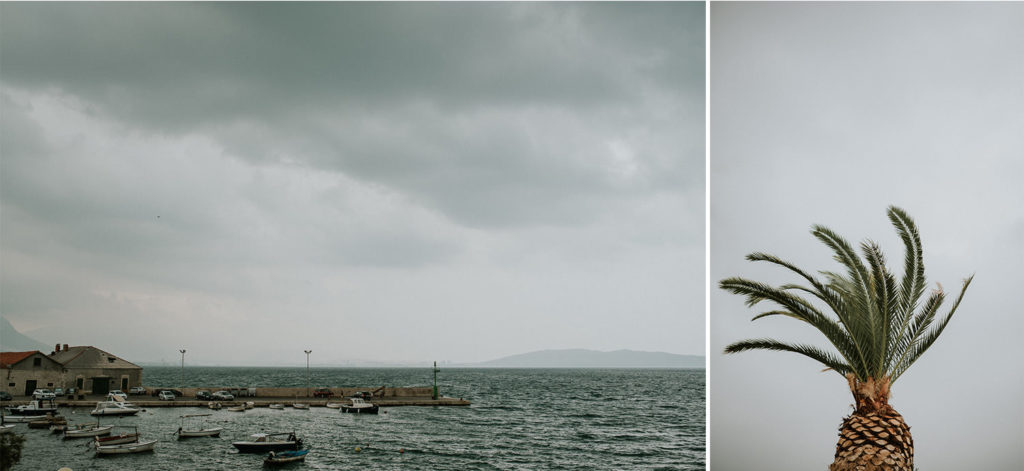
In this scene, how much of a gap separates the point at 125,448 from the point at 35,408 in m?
1.97

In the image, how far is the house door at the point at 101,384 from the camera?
13.8 metres

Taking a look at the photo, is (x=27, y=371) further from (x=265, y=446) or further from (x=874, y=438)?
(x=874, y=438)

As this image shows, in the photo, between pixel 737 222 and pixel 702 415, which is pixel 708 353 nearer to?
pixel 737 222

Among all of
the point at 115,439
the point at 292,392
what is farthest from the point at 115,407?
the point at 292,392

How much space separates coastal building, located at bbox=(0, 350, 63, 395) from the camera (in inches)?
427

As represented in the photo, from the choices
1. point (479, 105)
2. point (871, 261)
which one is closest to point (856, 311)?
point (871, 261)

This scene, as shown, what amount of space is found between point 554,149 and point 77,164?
842cm

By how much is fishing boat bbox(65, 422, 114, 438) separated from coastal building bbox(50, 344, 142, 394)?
76cm

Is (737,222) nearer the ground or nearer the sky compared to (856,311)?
nearer the sky

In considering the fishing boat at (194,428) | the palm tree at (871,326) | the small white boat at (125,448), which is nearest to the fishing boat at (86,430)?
the small white boat at (125,448)

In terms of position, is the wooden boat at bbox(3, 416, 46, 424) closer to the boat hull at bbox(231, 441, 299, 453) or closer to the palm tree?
the boat hull at bbox(231, 441, 299, 453)

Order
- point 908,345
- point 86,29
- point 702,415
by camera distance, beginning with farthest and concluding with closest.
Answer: point 702,415, point 86,29, point 908,345

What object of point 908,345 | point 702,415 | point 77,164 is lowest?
point 702,415

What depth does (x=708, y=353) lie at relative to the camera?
721 cm
